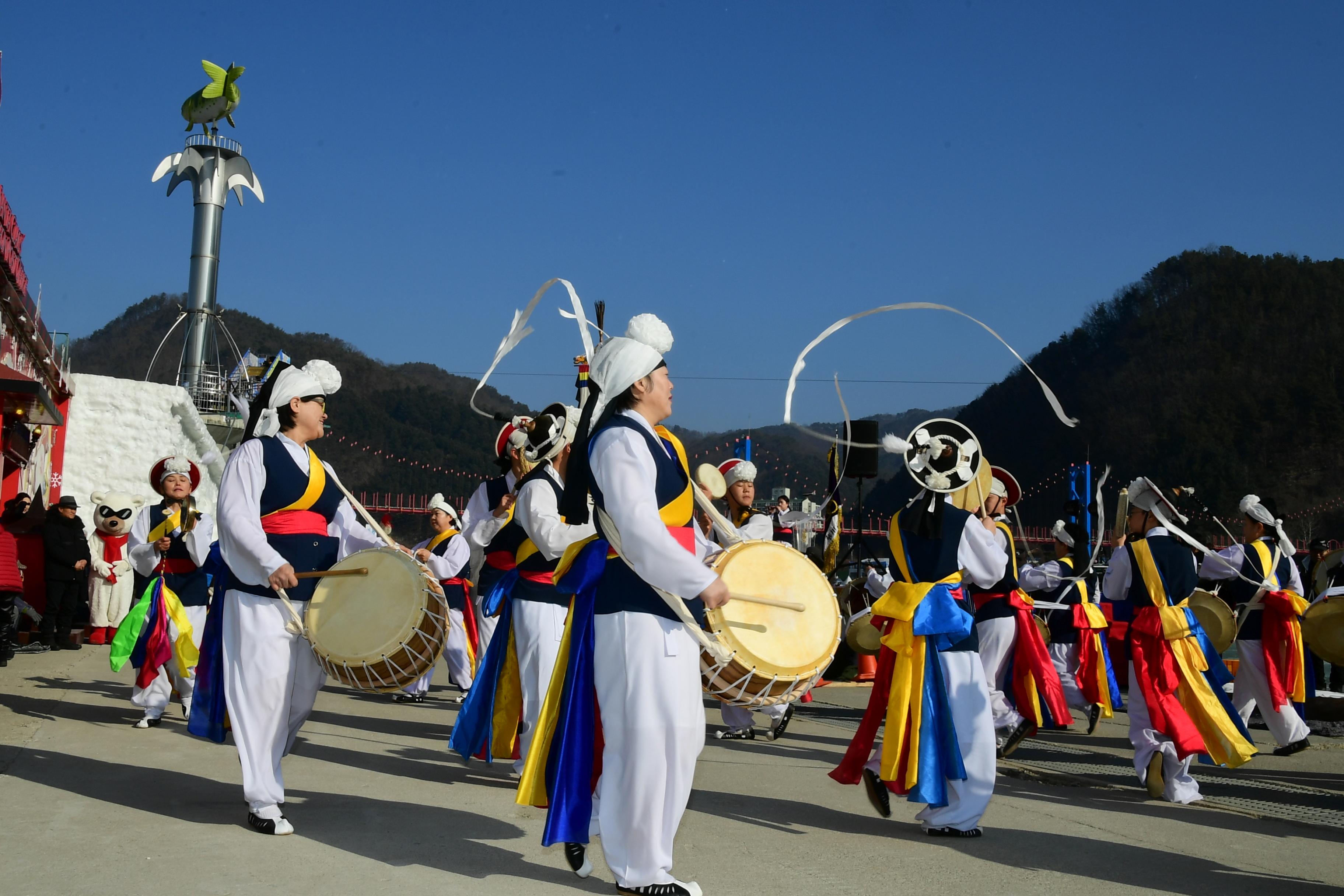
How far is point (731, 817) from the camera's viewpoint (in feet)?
15.5

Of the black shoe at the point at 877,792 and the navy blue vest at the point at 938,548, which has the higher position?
the navy blue vest at the point at 938,548

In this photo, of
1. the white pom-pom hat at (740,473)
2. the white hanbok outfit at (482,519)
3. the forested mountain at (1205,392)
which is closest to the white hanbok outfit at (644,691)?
the white hanbok outfit at (482,519)

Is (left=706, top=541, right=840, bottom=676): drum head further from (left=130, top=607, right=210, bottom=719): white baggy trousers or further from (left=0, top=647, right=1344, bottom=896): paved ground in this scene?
(left=130, top=607, right=210, bottom=719): white baggy trousers

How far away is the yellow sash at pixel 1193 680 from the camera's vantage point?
17.8 ft

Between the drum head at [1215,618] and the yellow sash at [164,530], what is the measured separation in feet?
21.2

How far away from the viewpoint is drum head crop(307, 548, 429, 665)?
4410mm

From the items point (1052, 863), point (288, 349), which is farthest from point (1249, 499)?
point (288, 349)

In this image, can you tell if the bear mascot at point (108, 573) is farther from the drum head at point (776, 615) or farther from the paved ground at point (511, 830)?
the drum head at point (776, 615)

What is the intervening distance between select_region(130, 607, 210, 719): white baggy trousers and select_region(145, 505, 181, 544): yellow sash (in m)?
0.48

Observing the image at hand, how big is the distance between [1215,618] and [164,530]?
21.9 feet

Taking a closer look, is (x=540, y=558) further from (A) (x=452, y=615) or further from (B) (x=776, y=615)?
(A) (x=452, y=615)

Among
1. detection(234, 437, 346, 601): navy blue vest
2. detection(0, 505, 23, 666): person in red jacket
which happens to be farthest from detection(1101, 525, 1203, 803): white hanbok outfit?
detection(0, 505, 23, 666): person in red jacket

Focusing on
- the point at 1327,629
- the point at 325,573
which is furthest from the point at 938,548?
the point at 325,573

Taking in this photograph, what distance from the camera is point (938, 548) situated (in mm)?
4793
